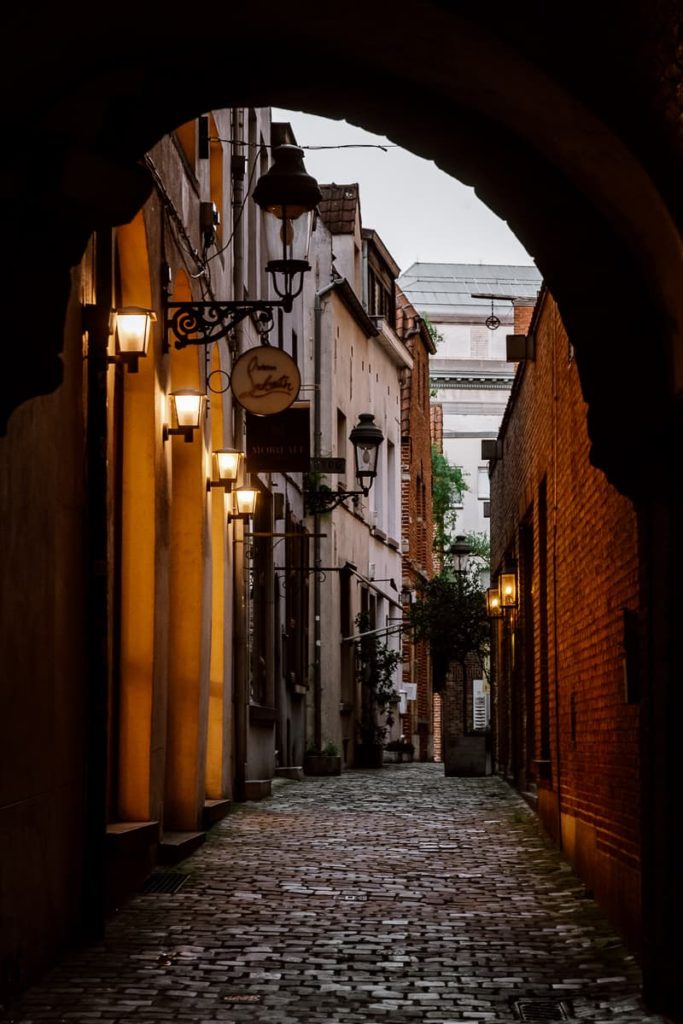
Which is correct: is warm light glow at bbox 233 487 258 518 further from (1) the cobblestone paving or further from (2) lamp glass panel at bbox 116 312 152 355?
(2) lamp glass panel at bbox 116 312 152 355

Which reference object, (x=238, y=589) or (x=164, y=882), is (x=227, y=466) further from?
(x=164, y=882)

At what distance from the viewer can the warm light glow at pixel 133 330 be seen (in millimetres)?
9344

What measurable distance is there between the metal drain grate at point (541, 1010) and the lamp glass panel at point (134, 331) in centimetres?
421

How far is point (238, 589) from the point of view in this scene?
17562 mm

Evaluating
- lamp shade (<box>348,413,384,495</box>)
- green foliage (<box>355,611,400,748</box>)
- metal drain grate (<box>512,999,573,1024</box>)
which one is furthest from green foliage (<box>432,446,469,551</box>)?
metal drain grate (<box>512,999,573,1024</box>)

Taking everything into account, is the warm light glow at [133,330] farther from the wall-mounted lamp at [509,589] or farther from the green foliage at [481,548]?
the green foliage at [481,548]

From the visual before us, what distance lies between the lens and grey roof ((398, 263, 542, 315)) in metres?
67.8

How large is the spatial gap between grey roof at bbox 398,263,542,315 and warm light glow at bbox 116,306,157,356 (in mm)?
57411

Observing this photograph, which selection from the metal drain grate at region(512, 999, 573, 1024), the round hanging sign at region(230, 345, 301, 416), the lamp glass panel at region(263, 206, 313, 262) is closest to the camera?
the metal drain grate at region(512, 999, 573, 1024)

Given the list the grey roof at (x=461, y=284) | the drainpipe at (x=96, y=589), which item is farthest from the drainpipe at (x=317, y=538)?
the grey roof at (x=461, y=284)

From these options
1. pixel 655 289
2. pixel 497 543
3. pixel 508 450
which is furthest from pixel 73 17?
pixel 497 543

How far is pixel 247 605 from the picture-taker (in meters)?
18.8

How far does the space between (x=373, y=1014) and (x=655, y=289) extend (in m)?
3.11

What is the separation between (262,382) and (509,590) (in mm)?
7588
